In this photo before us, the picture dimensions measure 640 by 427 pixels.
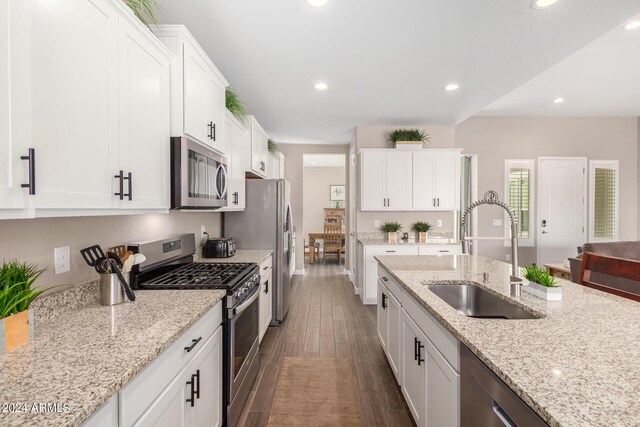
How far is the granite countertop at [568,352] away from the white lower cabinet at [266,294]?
1702mm

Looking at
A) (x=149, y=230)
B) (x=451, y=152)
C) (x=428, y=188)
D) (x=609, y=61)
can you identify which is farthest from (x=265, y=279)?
(x=609, y=61)

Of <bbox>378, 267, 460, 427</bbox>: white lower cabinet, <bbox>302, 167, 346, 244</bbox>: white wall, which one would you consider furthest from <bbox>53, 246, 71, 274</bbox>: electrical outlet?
<bbox>302, 167, 346, 244</bbox>: white wall

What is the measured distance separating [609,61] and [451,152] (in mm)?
1901

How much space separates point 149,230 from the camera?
2.13 m

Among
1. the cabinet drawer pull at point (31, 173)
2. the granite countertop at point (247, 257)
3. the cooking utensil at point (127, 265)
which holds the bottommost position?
the granite countertop at point (247, 257)

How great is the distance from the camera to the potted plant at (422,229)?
4602 millimetres

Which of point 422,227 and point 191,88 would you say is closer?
point 191,88

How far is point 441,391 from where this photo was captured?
135 centimetres

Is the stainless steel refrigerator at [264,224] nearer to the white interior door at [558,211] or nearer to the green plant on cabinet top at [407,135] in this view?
the green plant on cabinet top at [407,135]

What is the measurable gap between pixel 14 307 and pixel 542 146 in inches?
271

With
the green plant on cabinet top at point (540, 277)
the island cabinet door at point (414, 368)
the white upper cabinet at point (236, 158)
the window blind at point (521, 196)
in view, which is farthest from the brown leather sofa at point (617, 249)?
the white upper cabinet at point (236, 158)

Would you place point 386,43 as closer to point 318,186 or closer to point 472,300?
point 472,300

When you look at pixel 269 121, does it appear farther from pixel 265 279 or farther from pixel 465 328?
pixel 465 328

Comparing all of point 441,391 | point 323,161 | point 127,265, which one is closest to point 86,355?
point 127,265
